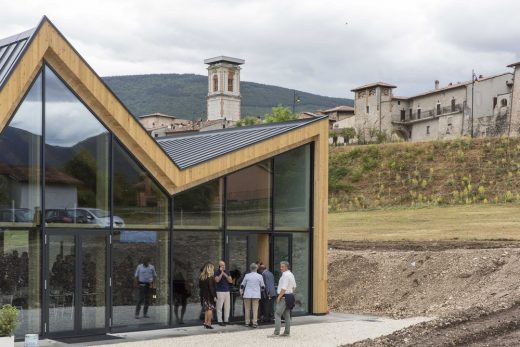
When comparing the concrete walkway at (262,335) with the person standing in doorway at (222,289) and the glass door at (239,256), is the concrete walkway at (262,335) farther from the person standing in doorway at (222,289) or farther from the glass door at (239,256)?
the glass door at (239,256)

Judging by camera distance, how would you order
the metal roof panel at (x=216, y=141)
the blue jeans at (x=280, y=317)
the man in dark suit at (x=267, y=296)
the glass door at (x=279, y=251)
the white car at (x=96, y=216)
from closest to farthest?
the white car at (x=96, y=216) → the blue jeans at (x=280, y=317) → the man in dark suit at (x=267, y=296) → the metal roof panel at (x=216, y=141) → the glass door at (x=279, y=251)

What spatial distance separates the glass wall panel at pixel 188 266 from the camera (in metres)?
19.3

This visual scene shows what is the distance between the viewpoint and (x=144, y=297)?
1853cm

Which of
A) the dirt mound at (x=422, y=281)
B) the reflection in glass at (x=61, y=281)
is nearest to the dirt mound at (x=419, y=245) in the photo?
the dirt mound at (x=422, y=281)

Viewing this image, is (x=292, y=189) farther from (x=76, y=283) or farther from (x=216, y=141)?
(x=76, y=283)

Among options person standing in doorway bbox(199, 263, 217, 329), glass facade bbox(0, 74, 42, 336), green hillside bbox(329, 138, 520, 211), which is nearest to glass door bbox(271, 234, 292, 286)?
person standing in doorway bbox(199, 263, 217, 329)

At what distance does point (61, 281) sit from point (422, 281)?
14.0 m

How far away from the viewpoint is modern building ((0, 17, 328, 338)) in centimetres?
1661

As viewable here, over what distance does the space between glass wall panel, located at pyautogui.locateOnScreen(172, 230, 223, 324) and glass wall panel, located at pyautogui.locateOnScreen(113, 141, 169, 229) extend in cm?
70

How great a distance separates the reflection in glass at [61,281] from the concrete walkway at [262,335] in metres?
0.63

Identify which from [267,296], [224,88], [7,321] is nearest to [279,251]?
[267,296]

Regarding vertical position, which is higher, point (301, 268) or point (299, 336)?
point (301, 268)

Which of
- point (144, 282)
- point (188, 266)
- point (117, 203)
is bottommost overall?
point (144, 282)

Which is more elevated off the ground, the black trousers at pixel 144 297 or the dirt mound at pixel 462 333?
the black trousers at pixel 144 297
